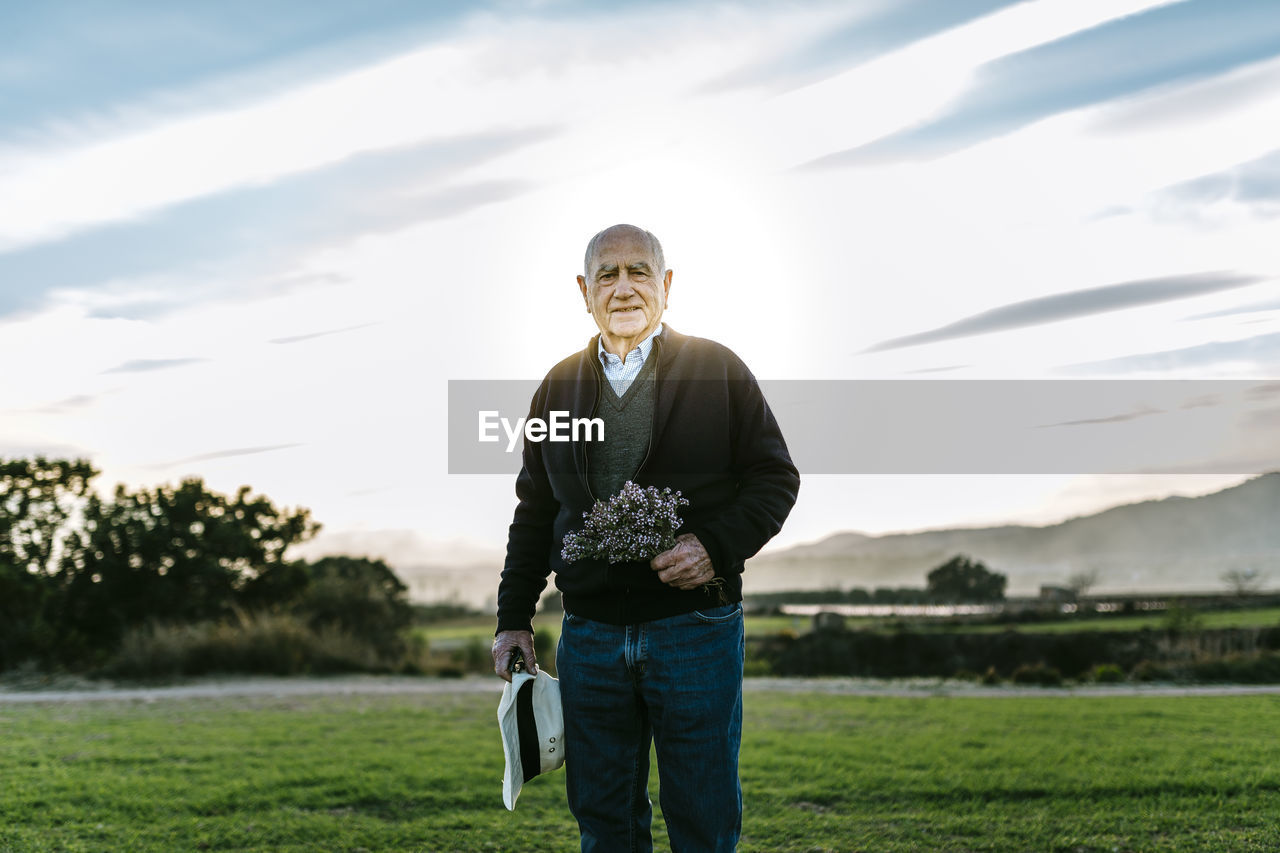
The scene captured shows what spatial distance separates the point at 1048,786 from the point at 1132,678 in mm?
9668

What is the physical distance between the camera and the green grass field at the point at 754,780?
5.99 meters

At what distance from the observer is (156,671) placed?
1574 cm

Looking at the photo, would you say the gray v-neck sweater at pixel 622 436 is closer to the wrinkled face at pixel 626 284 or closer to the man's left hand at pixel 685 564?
the wrinkled face at pixel 626 284

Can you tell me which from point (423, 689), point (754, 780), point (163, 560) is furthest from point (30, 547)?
point (754, 780)

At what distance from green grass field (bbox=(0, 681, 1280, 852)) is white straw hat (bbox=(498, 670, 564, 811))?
118 inches

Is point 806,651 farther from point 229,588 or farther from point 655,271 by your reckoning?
point 655,271

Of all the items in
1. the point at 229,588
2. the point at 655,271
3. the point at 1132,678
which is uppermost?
the point at 655,271

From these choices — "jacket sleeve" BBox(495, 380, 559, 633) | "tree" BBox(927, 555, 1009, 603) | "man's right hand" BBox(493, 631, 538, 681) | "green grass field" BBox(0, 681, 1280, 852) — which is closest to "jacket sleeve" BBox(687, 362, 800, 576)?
"jacket sleeve" BBox(495, 380, 559, 633)

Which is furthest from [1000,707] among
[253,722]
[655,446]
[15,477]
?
[15,477]

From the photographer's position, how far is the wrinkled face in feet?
Answer: 9.93

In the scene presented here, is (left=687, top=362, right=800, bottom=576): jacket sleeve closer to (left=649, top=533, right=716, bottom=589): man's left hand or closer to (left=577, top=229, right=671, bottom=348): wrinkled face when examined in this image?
(left=649, top=533, right=716, bottom=589): man's left hand

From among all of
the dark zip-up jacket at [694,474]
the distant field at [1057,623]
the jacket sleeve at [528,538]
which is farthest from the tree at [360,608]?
the dark zip-up jacket at [694,474]

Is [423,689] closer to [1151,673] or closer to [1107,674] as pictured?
[1107,674]

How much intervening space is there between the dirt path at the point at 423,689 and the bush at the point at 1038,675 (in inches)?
18.5
